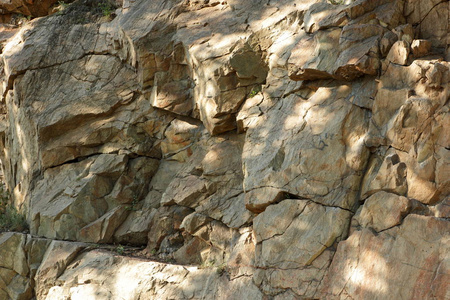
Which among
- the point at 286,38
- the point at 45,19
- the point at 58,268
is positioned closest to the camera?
the point at 286,38

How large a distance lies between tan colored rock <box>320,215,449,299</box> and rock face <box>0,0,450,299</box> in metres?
0.01

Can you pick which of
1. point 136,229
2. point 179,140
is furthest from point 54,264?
point 179,140

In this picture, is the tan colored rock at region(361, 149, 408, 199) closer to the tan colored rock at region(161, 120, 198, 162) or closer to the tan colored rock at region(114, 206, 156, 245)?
the tan colored rock at region(161, 120, 198, 162)

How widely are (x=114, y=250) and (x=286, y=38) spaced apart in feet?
13.6

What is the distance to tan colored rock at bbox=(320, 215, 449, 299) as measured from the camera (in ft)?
17.0

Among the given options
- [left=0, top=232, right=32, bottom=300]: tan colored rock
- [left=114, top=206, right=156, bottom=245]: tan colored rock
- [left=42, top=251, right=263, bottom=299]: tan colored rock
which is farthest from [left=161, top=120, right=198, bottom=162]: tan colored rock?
[left=0, top=232, right=32, bottom=300]: tan colored rock

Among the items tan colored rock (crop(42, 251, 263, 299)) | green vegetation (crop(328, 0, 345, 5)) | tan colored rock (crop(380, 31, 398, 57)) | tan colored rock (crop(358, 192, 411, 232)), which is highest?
green vegetation (crop(328, 0, 345, 5))

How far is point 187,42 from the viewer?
8.49 m

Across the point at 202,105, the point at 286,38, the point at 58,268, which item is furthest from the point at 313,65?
the point at 58,268

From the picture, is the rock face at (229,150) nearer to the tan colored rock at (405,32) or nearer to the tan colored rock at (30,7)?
the tan colored rock at (405,32)

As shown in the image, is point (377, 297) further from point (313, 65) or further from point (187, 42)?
point (187, 42)

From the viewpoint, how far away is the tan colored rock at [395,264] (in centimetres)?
518

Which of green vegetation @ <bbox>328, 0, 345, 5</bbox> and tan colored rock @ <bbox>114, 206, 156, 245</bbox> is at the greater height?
green vegetation @ <bbox>328, 0, 345, 5</bbox>

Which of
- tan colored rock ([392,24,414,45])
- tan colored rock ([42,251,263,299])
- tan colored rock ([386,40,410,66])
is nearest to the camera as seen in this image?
tan colored rock ([386,40,410,66])
